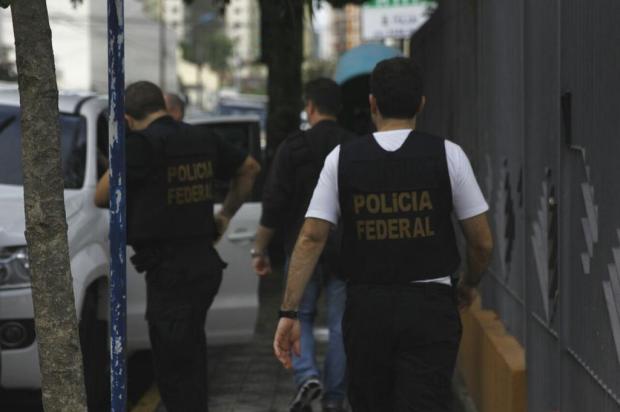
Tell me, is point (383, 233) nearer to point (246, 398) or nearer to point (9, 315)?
point (9, 315)

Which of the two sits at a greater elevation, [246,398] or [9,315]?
[9,315]

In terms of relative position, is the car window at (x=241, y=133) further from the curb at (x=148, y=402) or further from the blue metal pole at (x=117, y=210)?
the blue metal pole at (x=117, y=210)

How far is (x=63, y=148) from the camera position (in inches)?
320

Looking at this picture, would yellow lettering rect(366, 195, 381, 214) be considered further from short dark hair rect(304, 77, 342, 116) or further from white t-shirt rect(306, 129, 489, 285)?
short dark hair rect(304, 77, 342, 116)

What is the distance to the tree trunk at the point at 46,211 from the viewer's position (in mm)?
4594

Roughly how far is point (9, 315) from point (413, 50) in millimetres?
8216

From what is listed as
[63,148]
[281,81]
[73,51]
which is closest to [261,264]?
[63,148]

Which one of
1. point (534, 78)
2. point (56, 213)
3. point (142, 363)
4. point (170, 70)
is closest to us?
point (56, 213)

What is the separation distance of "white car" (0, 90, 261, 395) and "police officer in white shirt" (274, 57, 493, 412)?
2.49 meters

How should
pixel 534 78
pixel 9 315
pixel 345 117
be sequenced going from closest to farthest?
pixel 534 78
pixel 9 315
pixel 345 117

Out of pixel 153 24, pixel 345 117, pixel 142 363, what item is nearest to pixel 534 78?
pixel 142 363

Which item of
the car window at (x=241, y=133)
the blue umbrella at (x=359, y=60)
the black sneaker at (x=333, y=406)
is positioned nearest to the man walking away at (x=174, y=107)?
the car window at (x=241, y=133)

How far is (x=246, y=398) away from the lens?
8039 mm

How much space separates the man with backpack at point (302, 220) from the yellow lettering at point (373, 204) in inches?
93.7
